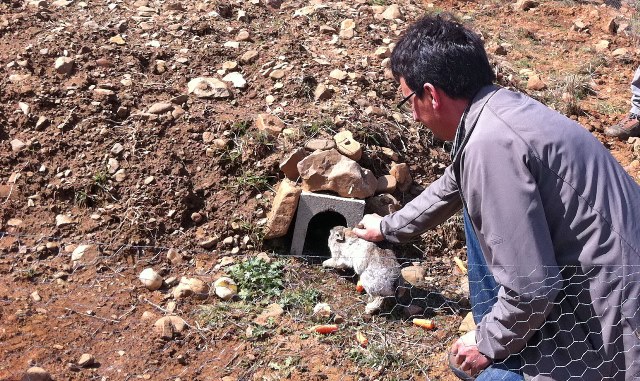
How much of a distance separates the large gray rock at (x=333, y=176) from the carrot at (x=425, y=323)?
0.90 m

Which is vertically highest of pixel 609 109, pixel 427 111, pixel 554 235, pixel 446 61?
pixel 446 61

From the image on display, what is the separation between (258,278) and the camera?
436 centimetres

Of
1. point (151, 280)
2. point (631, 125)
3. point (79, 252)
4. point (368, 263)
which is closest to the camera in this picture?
point (368, 263)

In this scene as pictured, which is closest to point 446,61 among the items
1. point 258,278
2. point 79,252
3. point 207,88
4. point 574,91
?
point 258,278

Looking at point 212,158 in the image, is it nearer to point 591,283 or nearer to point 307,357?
point 307,357

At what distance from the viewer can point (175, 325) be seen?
13.1ft

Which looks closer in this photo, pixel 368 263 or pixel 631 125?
pixel 368 263

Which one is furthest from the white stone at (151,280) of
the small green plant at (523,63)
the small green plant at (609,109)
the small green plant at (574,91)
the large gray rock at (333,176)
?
the small green plant at (523,63)

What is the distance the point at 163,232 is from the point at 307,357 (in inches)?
53.8

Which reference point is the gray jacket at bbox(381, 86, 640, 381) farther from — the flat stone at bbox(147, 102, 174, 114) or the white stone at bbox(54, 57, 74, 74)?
the white stone at bbox(54, 57, 74, 74)

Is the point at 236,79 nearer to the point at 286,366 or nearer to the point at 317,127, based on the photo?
the point at 317,127

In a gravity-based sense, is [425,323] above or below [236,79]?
below

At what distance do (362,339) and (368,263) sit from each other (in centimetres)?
45

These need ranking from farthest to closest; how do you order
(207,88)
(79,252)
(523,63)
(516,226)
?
(523,63) → (207,88) → (79,252) → (516,226)
